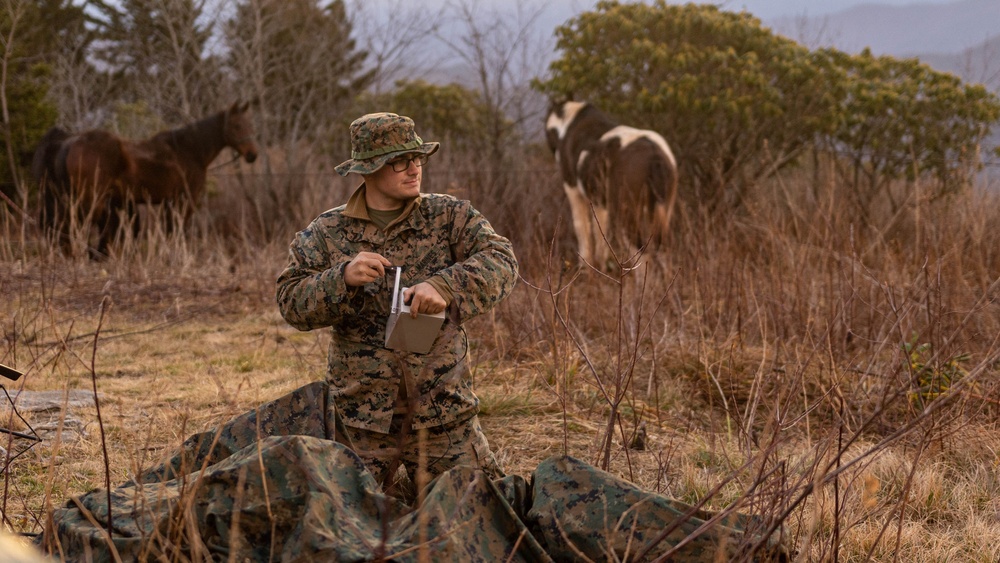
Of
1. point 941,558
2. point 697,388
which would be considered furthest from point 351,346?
point 697,388

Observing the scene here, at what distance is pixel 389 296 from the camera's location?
10.4 ft

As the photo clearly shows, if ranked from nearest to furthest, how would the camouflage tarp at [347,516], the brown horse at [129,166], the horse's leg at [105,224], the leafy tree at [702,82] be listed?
the camouflage tarp at [347,516] → the brown horse at [129,166] → the horse's leg at [105,224] → the leafy tree at [702,82]

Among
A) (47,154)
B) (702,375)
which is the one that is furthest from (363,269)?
(47,154)

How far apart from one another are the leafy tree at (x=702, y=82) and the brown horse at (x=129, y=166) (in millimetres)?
3797

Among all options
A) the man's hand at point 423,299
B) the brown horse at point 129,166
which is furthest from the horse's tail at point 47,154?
the man's hand at point 423,299

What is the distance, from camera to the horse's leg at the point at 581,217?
365 inches

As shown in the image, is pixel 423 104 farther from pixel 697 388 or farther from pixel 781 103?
pixel 697 388

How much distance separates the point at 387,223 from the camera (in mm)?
3289

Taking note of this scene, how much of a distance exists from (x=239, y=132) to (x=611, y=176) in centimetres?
406

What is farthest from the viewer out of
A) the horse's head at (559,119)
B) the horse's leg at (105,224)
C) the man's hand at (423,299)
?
the horse's head at (559,119)

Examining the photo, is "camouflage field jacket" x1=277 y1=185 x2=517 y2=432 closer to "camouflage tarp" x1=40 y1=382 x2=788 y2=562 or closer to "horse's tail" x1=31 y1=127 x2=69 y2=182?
"camouflage tarp" x1=40 y1=382 x2=788 y2=562

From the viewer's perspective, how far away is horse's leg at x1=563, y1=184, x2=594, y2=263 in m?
9.27

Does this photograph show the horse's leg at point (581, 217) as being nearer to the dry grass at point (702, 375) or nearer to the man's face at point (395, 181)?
the dry grass at point (702, 375)

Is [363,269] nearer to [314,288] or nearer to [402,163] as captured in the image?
[314,288]
